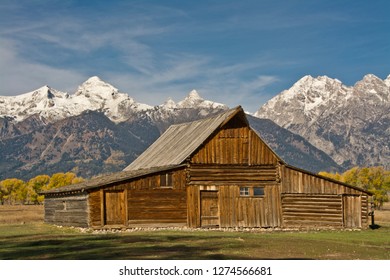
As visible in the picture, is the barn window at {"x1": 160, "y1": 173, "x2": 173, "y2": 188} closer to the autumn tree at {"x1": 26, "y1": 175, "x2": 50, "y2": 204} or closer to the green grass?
the green grass

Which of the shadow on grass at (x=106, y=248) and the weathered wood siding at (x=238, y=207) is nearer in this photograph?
the shadow on grass at (x=106, y=248)

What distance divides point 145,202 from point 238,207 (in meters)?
7.47

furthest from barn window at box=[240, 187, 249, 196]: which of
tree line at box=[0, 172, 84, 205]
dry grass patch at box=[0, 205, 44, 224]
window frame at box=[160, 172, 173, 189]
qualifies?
tree line at box=[0, 172, 84, 205]

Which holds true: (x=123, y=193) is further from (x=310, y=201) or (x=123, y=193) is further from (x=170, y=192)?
(x=310, y=201)

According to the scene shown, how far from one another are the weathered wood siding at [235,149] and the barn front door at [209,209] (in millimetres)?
2538

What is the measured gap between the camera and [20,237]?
135 ft

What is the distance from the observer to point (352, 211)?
5475cm

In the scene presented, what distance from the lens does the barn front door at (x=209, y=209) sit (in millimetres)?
51719

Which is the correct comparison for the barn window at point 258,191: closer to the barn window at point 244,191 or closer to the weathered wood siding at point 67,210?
the barn window at point 244,191

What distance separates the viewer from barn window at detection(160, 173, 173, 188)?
5072 centimetres

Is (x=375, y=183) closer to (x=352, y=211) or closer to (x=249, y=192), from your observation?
(x=352, y=211)

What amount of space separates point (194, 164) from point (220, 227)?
5.22 metres

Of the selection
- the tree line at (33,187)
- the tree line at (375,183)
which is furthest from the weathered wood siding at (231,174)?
the tree line at (33,187)
